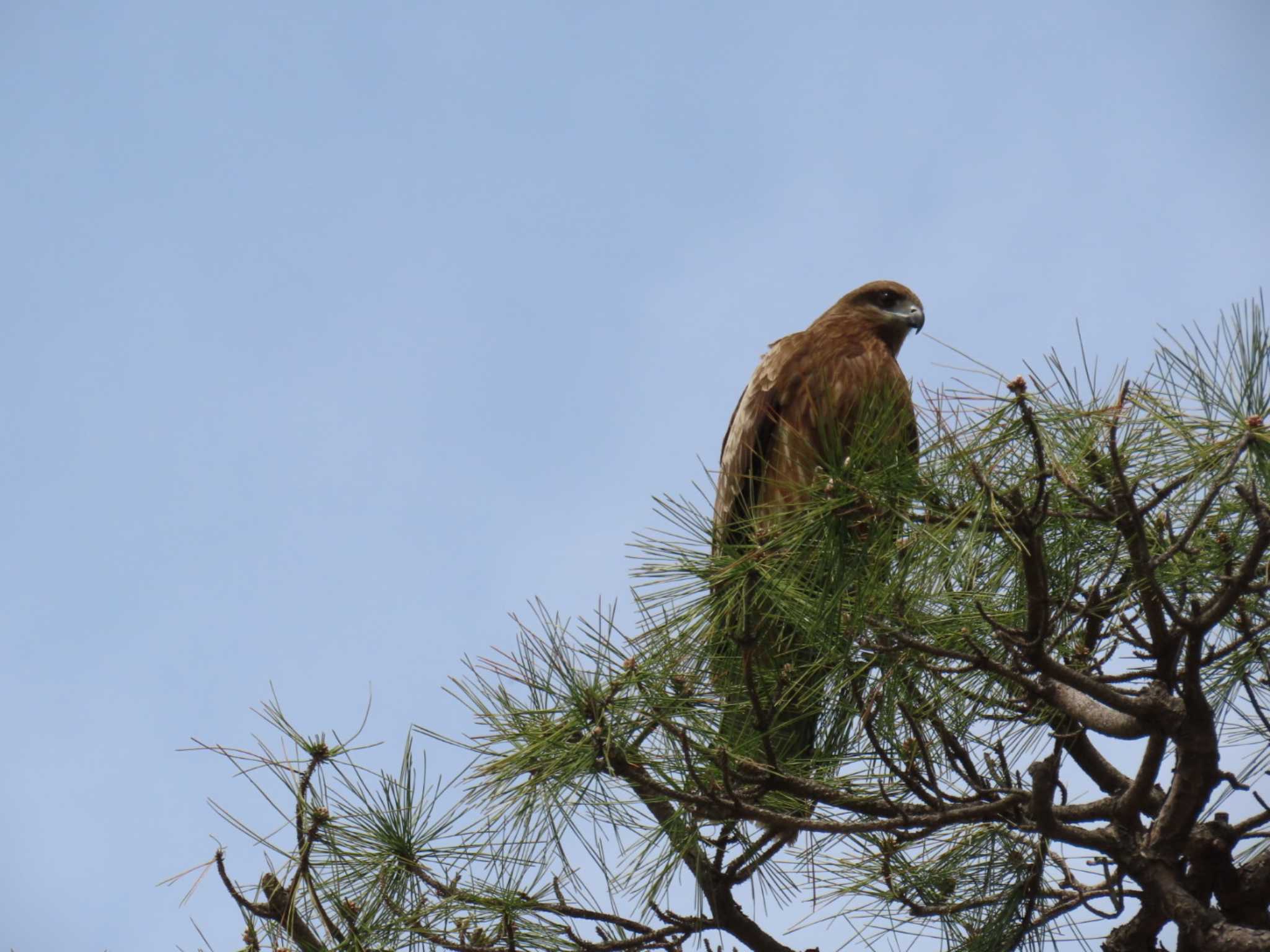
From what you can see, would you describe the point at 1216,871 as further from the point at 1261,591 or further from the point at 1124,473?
the point at 1124,473

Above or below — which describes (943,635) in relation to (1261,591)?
above

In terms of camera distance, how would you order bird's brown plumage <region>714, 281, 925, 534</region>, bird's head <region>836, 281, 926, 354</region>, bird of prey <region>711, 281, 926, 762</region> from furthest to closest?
1. bird's head <region>836, 281, 926, 354</region>
2. bird's brown plumage <region>714, 281, 925, 534</region>
3. bird of prey <region>711, 281, 926, 762</region>

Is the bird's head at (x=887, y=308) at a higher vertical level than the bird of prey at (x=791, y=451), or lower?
higher

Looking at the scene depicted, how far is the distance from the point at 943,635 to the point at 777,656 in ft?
1.67

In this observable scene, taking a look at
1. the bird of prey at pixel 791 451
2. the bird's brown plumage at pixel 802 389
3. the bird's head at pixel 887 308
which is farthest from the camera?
the bird's head at pixel 887 308

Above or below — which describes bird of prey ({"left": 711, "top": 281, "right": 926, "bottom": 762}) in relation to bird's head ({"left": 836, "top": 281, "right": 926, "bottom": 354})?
below

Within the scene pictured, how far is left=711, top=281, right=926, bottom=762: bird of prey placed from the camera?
2.68 m

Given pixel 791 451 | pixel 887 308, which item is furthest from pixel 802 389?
pixel 887 308

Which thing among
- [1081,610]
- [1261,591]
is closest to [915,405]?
[1081,610]

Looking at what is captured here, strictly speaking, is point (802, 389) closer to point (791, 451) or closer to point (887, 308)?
point (791, 451)

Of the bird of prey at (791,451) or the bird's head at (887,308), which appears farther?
the bird's head at (887,308)

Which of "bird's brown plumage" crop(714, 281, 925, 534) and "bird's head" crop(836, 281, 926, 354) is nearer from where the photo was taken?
"bird's brown plumage" crop(714, 281, 925, 534)

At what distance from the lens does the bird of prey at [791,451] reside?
268 cm

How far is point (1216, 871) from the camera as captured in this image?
2576mm
